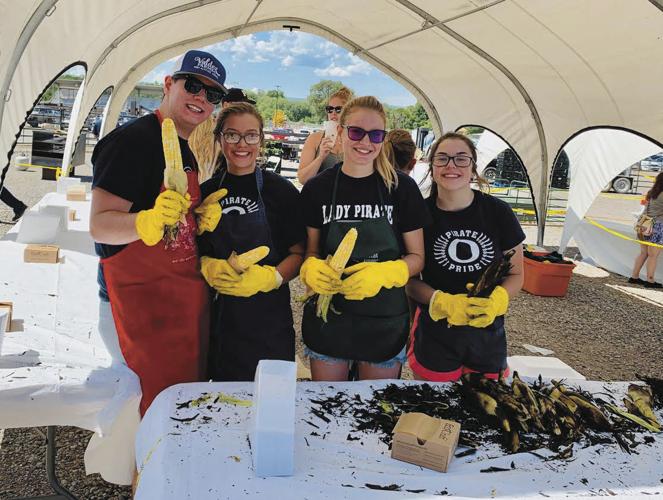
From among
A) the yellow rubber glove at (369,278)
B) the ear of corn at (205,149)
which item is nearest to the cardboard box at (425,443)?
the yellow rubber glove at (369,278)

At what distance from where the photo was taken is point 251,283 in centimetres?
207

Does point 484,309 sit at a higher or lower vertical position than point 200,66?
lower

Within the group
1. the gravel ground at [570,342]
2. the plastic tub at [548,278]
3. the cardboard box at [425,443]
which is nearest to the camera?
the cardboard box at [425,443]

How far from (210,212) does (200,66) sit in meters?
0.59

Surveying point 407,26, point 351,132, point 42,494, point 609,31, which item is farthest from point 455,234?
point 407,26

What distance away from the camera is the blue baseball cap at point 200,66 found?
2.00m

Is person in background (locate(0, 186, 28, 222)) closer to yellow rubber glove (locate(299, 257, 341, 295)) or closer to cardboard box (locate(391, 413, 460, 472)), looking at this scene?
yellow rubber glove (locate(299, 257, 341, 295))

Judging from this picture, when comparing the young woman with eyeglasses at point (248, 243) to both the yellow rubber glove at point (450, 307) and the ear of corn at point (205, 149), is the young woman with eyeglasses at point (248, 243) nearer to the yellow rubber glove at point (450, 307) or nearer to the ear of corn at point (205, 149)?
the ear of corn at point (205, 149)

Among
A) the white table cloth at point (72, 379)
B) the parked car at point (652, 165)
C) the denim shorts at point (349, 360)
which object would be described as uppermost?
the parked car at point (652, 165)

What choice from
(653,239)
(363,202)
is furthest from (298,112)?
(363,202)

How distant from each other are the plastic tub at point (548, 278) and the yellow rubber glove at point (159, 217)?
6032mm

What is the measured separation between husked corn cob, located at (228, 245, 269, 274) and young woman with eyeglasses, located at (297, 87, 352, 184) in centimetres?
128

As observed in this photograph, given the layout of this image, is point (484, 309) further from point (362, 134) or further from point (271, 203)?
point (271, 203)

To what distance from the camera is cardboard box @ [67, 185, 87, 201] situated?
6.44 m
